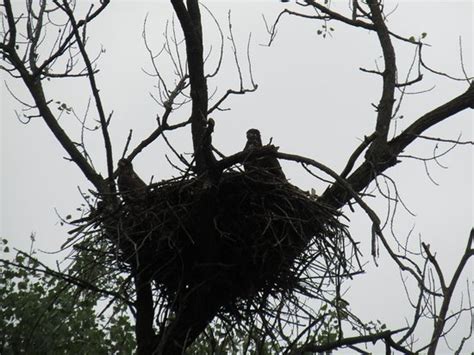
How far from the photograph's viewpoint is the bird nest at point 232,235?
4.86 meters

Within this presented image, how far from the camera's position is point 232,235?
16.5 ft

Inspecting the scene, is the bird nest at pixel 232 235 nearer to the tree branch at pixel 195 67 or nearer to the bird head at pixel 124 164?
the tree branch at pixel 195 67

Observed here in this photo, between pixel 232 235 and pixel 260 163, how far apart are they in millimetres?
788

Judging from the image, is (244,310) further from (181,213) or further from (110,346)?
(110,346)

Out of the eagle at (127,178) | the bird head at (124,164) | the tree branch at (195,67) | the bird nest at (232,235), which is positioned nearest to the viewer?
the tree branch at (195,67)

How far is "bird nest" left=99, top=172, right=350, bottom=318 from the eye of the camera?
16.0 feet

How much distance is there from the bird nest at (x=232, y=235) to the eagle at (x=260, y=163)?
0.05 metres

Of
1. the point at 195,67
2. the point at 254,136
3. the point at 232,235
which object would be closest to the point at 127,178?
the point at 254,136

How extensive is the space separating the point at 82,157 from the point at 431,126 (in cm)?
218

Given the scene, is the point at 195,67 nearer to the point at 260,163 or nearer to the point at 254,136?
the point at 260,163

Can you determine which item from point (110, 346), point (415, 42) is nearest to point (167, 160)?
point (415, 42)

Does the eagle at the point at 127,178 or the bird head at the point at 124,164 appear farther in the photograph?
the eagle at the point at 127,178

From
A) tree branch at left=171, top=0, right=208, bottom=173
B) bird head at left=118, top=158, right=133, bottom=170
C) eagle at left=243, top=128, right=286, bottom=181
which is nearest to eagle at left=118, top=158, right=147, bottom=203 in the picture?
bird head at left=118, top=158, right=133, bottom=170

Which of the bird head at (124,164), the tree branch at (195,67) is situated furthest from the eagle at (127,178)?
the tree branch at (195,67)
